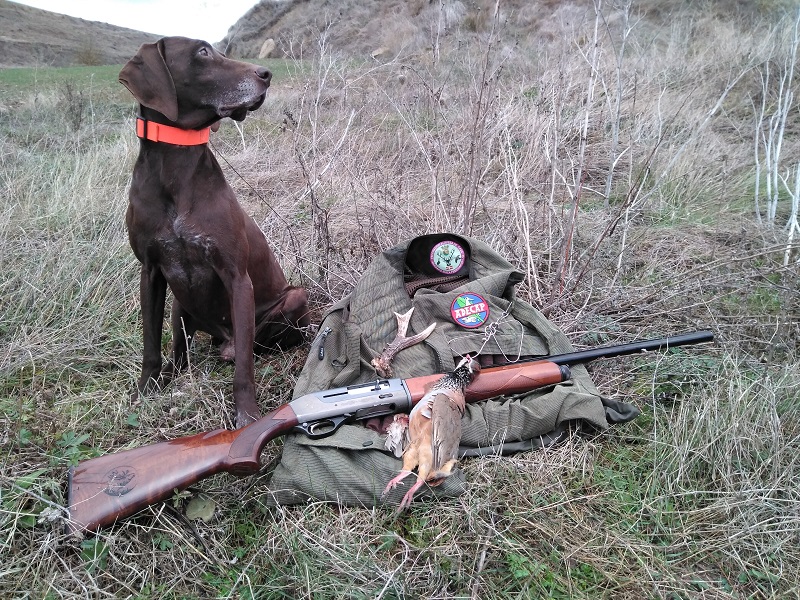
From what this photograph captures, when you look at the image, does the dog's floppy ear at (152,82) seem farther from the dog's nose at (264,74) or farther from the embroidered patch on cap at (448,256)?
the embroidered patch on cap at (448,256)

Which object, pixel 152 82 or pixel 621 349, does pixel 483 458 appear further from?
pixel 152 82

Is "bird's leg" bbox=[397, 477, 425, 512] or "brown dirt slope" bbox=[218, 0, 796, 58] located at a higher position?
"brown dirt slope" bbox=[218, 0, 796, 58]

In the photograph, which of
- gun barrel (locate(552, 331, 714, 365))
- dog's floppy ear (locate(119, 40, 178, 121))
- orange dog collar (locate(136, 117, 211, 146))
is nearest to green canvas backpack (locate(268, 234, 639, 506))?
gun barrel (locate(552, 331, 714, 365))

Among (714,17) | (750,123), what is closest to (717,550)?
(750,123)

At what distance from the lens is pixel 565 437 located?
2.67 meters

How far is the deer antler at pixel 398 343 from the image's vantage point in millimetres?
2846

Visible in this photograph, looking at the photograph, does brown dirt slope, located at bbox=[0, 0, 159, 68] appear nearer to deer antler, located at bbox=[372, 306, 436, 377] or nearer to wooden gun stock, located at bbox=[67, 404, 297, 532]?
deer antler, located at bbox=[372, 306, 436, 377]

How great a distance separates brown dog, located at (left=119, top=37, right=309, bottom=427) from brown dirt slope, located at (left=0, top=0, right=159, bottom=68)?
22.9 m

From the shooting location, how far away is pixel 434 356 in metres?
2.93

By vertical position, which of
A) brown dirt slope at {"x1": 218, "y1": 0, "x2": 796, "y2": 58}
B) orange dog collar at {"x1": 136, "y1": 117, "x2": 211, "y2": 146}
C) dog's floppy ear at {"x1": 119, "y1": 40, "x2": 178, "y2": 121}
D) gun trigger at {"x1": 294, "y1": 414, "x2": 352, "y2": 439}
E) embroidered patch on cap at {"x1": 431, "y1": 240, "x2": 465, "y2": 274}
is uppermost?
brown dirt slope at {"x1": 218, "y1": 0, "x2": 796, "y2": 58}

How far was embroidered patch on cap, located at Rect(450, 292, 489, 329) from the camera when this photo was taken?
300cm

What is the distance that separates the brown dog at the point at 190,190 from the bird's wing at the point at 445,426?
36.8 inches

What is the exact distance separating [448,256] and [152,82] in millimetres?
1680

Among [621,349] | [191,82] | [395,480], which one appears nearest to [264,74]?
[191,82]
